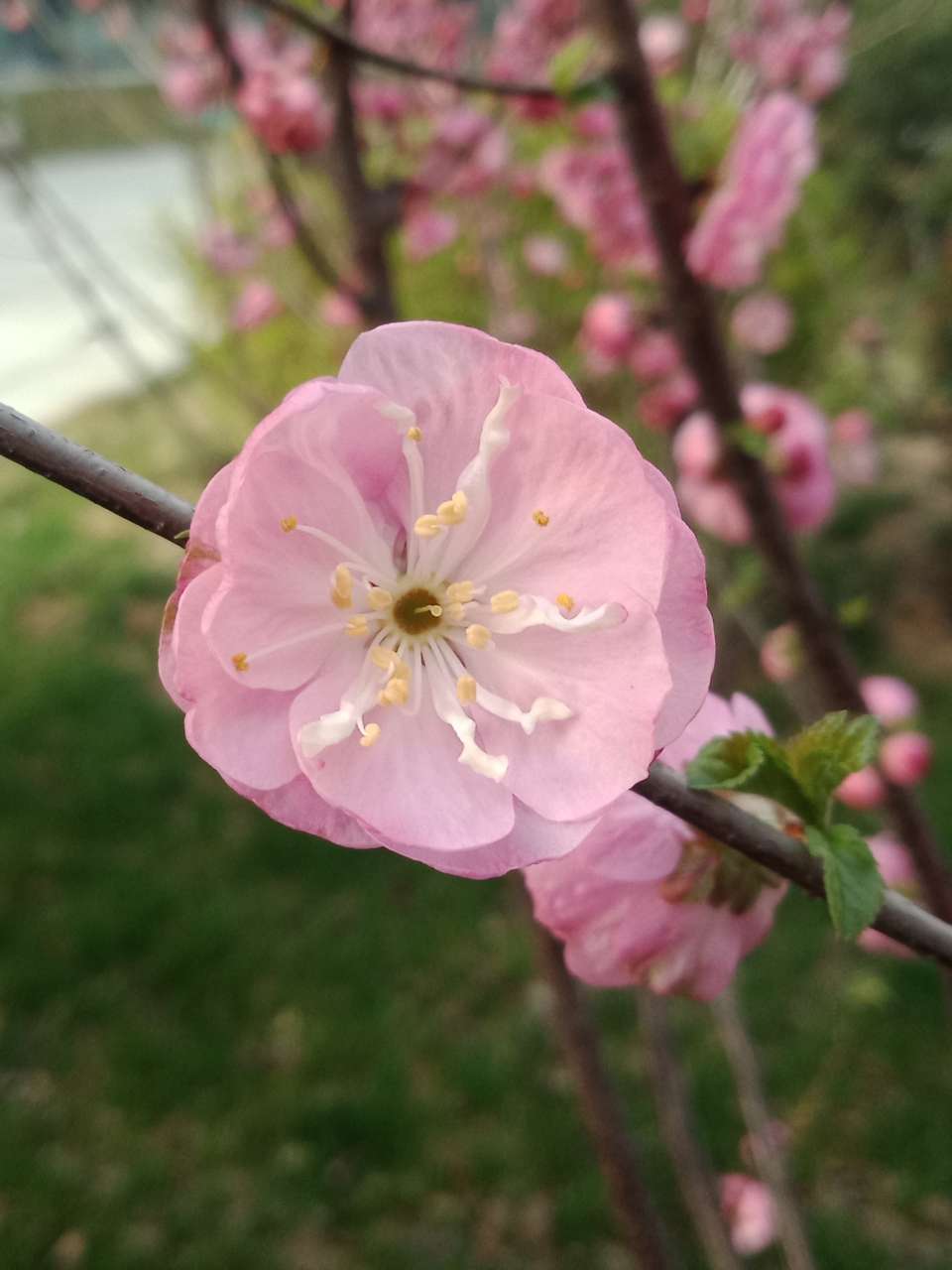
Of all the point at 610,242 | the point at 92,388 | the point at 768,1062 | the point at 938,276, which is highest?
the point at 610,242

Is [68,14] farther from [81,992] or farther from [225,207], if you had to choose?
[81,992]

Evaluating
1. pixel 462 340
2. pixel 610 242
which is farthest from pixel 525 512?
pixel 610 242

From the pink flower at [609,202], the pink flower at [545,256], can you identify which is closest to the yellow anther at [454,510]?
the pink flower at [609,202]

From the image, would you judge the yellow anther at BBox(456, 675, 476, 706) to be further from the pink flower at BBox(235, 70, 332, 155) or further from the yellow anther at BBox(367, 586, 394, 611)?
the pink flower at BBox(235, 70, 332, 155)

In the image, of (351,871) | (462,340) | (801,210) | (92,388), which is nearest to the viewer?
(462,340)

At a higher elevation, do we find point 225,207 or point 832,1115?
point 225,207

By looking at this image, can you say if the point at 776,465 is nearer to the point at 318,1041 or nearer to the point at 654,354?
the point at 654,354

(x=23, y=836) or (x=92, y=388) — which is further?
(x=92, y=388)

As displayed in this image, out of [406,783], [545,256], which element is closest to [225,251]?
[545,256]
